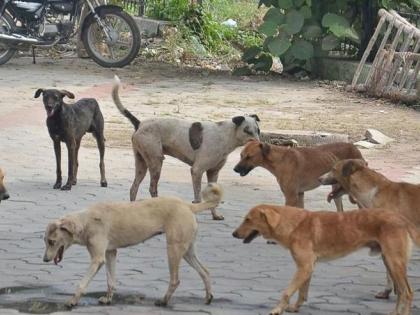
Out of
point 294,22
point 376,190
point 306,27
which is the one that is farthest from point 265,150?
point 306,27

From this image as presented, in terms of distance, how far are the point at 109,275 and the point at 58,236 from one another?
427 mm

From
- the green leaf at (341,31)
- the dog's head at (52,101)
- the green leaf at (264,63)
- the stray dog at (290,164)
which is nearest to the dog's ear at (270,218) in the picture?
the stray dog at (290,164)

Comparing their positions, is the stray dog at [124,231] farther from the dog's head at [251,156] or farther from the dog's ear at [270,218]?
the dog's head at [251,156]

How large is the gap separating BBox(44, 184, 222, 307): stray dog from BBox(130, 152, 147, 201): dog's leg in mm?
2797

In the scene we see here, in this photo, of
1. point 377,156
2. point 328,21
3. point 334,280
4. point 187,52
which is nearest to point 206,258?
point 334,280

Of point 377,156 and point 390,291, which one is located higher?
point 390,291

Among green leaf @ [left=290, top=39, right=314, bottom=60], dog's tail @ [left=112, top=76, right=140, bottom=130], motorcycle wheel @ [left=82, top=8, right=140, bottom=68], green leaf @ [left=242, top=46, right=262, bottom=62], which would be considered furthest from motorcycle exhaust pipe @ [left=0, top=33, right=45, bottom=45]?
dog's tail @ [left=112, top=76, right=140, bottom=130]

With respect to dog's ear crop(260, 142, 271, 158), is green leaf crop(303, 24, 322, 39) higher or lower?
lower

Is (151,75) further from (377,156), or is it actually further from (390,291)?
(390,291)

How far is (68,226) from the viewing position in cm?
615

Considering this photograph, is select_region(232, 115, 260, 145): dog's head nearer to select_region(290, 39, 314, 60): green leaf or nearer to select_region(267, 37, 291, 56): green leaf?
select_region(267, 37, 291, 56): green leaf

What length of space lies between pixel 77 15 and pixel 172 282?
12410mm

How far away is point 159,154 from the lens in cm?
914

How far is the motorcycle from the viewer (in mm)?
17344
